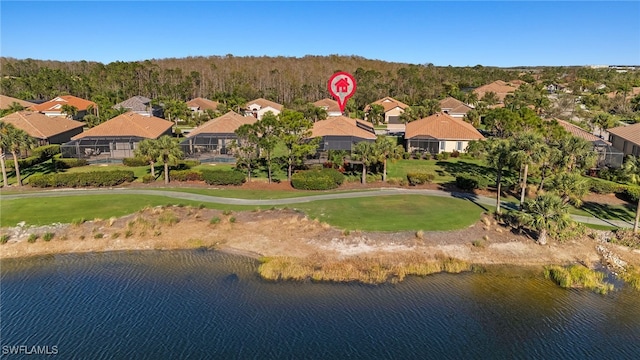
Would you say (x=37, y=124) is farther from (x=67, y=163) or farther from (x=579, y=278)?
(x=579, y=278)

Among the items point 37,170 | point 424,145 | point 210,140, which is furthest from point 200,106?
point 424,145

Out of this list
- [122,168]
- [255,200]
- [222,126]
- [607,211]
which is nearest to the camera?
[607,211]

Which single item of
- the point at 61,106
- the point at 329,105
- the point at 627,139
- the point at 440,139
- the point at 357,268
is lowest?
the point at 357,268

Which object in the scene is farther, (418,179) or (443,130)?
(443,130)

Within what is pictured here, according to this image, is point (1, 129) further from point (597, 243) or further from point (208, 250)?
point (597, 243)

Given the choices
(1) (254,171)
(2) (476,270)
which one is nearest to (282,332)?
(2) (476,270)

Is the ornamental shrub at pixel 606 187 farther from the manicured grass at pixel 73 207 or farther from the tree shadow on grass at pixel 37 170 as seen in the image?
the tree shadow on grass at pixel 37 170
